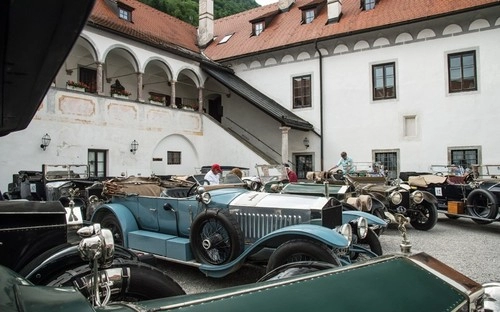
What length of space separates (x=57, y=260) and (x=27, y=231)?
468 millimetres

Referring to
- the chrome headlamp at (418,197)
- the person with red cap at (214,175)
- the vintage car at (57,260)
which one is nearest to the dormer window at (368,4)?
the chrome headlamp at (418,197)

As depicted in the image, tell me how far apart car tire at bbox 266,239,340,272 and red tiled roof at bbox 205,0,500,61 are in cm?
1526

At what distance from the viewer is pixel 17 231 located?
2.96 metres

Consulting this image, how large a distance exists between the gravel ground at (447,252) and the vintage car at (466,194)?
1.37 feet

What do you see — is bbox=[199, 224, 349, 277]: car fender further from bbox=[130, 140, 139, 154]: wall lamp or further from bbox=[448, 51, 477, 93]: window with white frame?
bbox=[448, 51, 477, 93]: window with white frame

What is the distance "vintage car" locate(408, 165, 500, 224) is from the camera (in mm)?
8290

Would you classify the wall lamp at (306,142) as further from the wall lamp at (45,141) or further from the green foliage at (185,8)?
the green foliage at (185,8)

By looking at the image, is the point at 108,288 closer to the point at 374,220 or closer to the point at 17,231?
the point at 17,231

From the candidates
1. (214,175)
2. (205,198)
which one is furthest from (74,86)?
(205,198)

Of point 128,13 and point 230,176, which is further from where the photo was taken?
point 128,13

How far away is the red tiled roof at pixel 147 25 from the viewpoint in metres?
16.4

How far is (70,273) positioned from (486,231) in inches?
357

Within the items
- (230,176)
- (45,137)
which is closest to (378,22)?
(230,176)

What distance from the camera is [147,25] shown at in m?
20.5
